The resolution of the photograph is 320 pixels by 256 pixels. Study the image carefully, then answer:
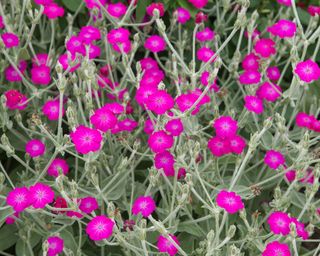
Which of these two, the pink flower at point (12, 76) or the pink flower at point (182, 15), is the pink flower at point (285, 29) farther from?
the pink flower at point (12, 76)

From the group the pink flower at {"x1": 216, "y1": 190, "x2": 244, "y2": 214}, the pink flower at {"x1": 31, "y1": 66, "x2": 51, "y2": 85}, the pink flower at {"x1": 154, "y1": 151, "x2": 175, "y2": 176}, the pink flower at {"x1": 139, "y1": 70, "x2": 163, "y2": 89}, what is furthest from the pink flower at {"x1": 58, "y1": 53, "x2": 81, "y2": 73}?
the pink flower at {"x1": 216, "y1": 190, "x2": 244, "y2": 214}

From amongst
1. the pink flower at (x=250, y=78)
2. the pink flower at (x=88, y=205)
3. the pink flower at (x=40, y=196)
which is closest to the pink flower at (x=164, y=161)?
the pink flower at (x=88, y=205)

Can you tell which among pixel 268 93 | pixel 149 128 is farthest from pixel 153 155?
pixel 268 93

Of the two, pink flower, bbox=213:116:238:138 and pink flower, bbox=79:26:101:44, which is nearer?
pink flower, bbox=213:116:238:138

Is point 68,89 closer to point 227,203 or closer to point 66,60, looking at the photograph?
point 66,60

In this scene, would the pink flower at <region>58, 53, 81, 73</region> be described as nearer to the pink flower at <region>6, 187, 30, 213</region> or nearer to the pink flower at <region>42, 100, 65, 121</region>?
the pink flower at <region>42, 100, 65, 121</region>

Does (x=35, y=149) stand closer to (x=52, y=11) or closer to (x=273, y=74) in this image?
(x=52, y=11)

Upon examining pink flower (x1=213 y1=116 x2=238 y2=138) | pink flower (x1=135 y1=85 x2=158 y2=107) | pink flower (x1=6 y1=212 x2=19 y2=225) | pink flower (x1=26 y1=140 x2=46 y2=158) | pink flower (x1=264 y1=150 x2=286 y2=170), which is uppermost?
pink flower (x1=135 y1=85 x2=158 y2=107)

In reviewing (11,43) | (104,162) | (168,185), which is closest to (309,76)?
(168,185)
